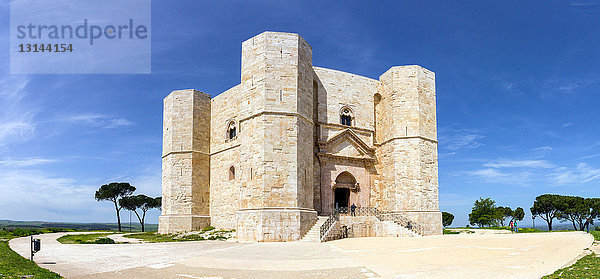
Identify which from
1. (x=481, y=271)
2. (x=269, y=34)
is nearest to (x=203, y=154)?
(x=269, y=34)

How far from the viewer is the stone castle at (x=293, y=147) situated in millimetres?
22562

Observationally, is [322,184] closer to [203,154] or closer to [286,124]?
[286,124]

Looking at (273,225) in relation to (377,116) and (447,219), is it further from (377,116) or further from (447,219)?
(447,219)

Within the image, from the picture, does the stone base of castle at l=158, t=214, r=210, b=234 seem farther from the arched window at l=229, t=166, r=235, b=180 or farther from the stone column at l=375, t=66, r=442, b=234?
the stone column at l=375, t=66, r=442, b=234

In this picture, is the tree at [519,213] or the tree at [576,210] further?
the tree at [519,213]

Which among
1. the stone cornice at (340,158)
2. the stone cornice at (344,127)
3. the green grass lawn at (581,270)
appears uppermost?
the stone cornice at (344,127)

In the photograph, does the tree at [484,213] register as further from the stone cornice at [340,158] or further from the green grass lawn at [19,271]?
the green grass lawn at [19,271]

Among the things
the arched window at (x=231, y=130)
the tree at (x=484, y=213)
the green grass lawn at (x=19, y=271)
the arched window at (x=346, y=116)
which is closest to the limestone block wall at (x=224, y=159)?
the arched window at (x=231, y=130)

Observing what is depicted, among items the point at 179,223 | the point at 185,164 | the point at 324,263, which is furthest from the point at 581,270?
the point at 185,164

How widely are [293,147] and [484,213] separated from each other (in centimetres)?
3498

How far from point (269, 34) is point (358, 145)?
9984mm

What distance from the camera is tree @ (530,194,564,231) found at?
159ft

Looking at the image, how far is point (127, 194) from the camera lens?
48.9 metres

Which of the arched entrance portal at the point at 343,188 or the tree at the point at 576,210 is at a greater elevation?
the arched entrance portal at the point at 343,188
